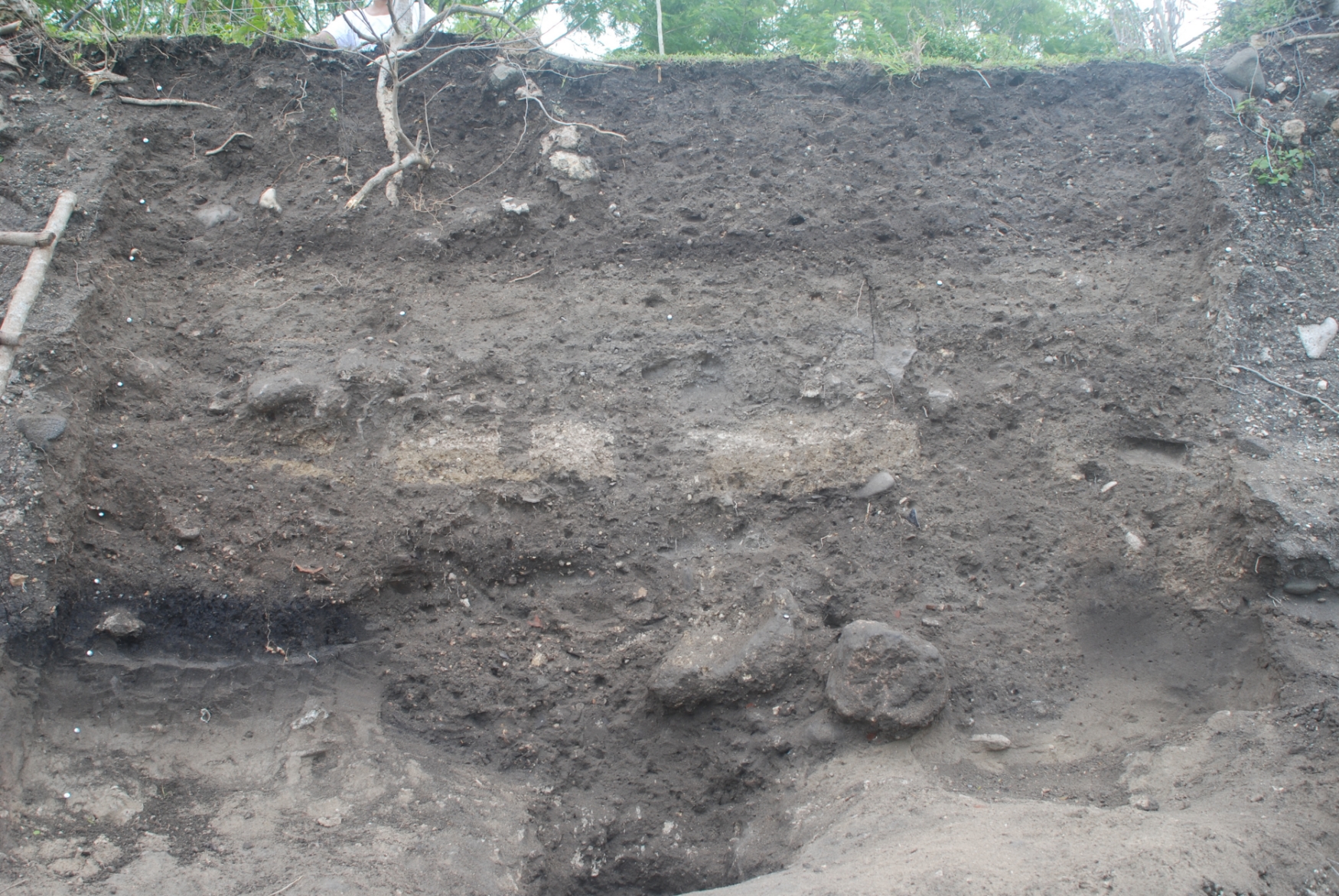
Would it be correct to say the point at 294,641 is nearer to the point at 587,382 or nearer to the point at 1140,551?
the point at 587,382

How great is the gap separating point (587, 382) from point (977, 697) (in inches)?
82.2

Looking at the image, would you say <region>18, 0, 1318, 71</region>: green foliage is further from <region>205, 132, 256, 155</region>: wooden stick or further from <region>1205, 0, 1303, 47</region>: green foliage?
<region>205, 132, 256, 155</region>: wooden stick

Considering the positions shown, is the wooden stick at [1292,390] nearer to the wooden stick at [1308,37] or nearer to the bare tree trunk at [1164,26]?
the wooden stick at [1308,37]

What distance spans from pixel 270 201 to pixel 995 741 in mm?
4021

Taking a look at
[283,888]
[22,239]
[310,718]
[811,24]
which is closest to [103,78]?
[22,239]

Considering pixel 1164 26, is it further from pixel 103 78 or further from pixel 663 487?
pixel 103 78

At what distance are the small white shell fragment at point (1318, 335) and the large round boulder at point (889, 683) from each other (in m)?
2.35

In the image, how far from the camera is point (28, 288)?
3.22 m

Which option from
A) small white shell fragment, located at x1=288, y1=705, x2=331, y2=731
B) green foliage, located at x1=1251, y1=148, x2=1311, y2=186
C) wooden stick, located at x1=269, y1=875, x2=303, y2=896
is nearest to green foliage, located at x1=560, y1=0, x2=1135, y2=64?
green foliage, located at x1=1251, y1=148, x2=1311, y2=186

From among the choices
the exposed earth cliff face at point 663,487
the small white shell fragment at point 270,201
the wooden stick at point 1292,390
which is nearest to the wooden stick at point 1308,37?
the exposed earth cliff face at point 663,487

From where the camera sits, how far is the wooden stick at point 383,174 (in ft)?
12.9

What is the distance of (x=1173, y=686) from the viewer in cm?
309

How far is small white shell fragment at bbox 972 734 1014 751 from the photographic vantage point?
2.91 metres

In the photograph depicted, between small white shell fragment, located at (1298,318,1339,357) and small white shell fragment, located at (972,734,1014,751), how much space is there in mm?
2316
